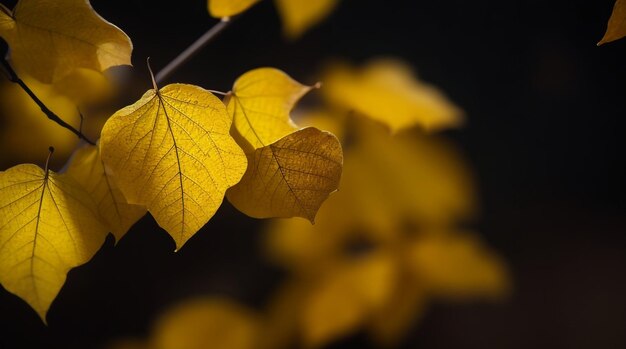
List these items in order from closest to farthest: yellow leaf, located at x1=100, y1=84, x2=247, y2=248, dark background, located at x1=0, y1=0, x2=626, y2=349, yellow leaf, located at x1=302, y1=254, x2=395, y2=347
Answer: yellow leaf, located at x1=100, y1=84, x2=247, y2=248 < yellow leaf, located at x1=302, y1=254, x2=395, y2=347 < dark background, located at x1=0, y1=0, x2=626, y2=349

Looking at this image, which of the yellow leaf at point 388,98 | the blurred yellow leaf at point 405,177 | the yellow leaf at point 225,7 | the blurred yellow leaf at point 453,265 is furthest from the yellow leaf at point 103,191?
the blurred yellow leaf at point 453,265

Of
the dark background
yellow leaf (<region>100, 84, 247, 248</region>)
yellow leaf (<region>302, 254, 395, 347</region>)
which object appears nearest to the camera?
yellow leaf (<region>100, 84, 247, 248</region>)

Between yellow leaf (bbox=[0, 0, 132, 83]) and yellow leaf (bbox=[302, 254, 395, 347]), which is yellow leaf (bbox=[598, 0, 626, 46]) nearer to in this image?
yellow leaf (bbox=[0, 0, 132, 83])

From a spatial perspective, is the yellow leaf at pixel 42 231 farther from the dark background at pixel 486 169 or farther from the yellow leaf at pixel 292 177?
the dark background at pixel 486 169

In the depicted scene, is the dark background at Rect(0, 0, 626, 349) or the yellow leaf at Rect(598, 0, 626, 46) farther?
the dark background at Rect(0, 0, 626, 349)

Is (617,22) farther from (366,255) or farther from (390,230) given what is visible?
(366,255)

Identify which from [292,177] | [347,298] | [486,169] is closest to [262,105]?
[292,177]

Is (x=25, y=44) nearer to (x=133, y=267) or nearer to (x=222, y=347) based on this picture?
(x=222, y=347)

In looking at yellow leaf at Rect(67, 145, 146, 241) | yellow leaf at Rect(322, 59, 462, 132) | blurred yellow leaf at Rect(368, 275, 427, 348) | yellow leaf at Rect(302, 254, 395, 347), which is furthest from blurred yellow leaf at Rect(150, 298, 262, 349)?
yellow leaf at Rect(67, 145, 146, 241)

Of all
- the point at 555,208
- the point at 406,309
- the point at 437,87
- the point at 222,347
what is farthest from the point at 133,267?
the point at 555,208
